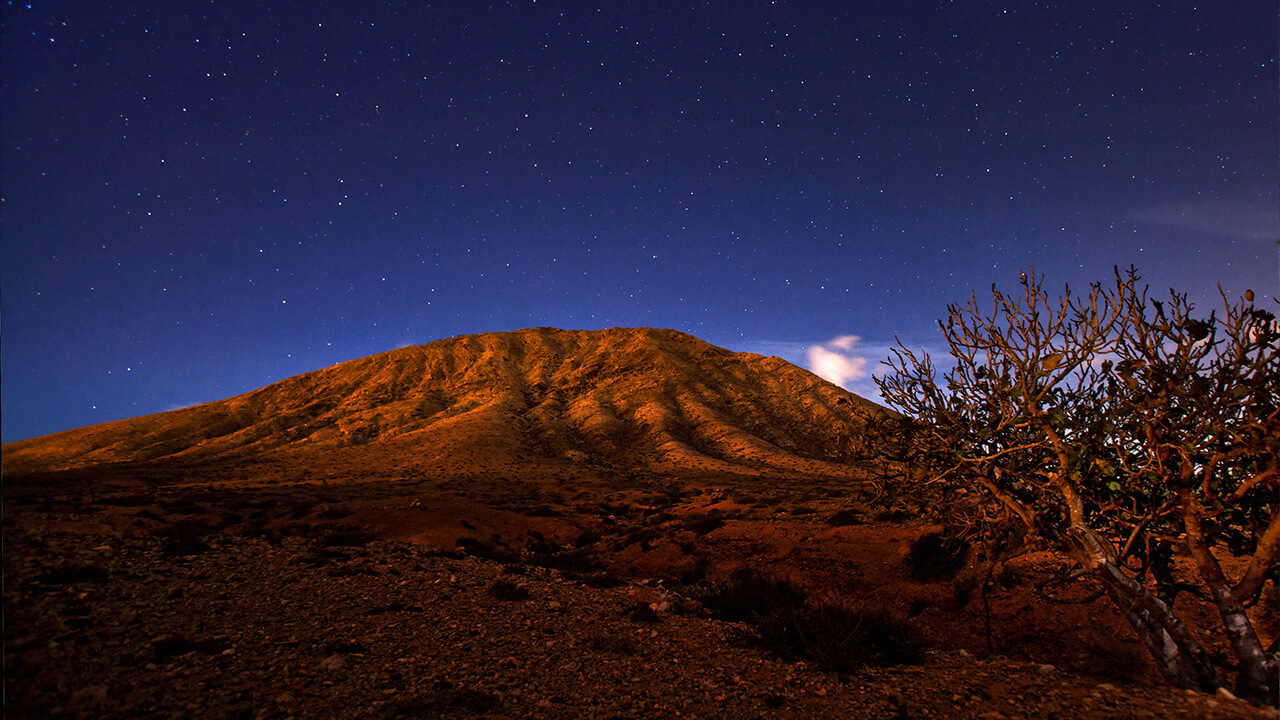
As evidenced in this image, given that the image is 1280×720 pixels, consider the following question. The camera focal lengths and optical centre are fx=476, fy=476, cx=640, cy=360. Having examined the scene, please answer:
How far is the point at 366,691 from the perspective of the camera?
5355 mm

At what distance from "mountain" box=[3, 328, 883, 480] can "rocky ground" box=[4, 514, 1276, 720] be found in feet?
137

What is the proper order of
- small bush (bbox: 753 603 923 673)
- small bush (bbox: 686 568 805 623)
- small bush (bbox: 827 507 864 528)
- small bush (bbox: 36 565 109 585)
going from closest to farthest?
small bush (bbox: 753 603 923 673) < small bush (bbox: 36 565 109 585) < small bush (bbox: 686 568 805 623) < small bush (bbox: 827 507 864 528)

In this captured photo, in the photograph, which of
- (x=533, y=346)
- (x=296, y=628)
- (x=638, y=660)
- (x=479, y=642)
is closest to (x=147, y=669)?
(x=296, y=628)

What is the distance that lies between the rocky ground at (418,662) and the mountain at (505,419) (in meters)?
41.8

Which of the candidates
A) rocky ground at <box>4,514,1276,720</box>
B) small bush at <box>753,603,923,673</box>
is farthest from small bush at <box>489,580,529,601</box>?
small bush at <box>753,603,923,673</box>

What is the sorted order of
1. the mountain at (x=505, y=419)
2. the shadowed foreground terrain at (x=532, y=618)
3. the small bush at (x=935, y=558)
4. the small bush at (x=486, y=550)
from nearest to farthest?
1. the shadowed foreground terrain at (x=532, y=618)
2. the small bush at (x=935, y=558)
3. the small bush at (x=486, y=550)
4. the mountain at (x=505, y=419)

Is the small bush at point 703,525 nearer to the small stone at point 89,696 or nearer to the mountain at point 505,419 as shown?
the small stone at point 89,696

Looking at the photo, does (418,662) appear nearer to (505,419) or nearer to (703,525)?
(703,525)

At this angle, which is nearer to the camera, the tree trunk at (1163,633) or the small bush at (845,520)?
the tree trunk at (1163,633)

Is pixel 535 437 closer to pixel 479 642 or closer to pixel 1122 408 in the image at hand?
pixel 479 642

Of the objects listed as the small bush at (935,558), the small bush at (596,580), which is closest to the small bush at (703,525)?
the small bush at (596,580)

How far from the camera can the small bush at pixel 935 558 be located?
1078 centimetres

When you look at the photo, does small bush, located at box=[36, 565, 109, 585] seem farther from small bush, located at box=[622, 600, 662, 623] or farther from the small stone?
small bush, located at box=[622, 600, 662, 623]

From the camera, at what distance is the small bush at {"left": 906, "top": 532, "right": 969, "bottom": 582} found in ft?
35.4
